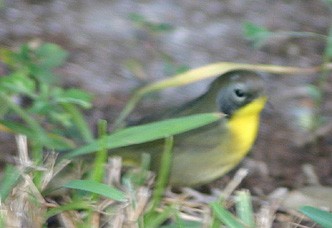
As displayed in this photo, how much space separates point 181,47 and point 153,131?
59.3 inches

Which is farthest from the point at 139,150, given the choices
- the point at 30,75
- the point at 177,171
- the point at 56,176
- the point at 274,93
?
the point at 274,93

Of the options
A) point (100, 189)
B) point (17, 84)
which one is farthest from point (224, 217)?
point (17, 84)

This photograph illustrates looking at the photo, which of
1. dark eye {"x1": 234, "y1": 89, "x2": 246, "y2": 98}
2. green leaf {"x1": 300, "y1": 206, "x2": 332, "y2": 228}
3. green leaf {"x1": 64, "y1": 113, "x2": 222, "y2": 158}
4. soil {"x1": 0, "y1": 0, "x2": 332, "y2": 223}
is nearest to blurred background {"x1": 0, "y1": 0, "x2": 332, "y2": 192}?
A: soil {"x1": 0, "y1": 0, "x2": 332, "y2": 223}

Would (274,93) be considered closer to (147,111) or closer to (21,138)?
(147,111)

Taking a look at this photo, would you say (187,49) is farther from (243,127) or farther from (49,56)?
(243,127)

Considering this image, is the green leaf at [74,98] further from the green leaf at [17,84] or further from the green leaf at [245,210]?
the green leaf at [245,210]

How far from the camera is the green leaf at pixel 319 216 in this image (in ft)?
7.18

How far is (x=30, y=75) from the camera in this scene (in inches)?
124

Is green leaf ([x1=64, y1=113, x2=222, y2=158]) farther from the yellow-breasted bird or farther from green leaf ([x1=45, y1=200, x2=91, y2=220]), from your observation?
the yellow-breasted bird

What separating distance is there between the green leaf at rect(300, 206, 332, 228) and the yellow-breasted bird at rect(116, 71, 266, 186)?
743mm

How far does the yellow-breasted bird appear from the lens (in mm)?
2918

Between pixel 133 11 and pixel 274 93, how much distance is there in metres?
0.86

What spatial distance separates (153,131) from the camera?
2463mm

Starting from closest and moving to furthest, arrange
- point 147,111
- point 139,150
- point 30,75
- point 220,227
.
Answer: point 220,227, point 139,150, point 30,75, point 147,111
